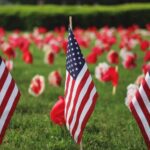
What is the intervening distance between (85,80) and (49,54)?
19.1 ft

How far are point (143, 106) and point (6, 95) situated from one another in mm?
1161

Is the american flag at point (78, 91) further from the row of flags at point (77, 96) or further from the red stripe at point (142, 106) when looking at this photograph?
the red stripe at point (142, 106)

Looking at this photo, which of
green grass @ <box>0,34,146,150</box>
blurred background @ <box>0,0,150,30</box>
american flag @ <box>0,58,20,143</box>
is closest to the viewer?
american flag @ <box>0,58,20,143</box>

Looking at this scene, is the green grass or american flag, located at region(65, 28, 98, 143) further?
the green grass

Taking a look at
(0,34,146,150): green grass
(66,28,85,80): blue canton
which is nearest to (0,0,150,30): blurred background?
(0,34,146,150): green grass

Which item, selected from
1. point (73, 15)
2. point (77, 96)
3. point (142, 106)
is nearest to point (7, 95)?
point (77, 96)

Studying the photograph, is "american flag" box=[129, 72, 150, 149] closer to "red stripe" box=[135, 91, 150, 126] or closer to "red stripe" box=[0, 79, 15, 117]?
"red stripe" box=[135, 91, 150, 126]

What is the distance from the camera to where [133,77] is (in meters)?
10.5

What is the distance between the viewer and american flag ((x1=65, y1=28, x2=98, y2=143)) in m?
5.12

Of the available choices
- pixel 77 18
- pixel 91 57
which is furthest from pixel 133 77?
pixel 77 18

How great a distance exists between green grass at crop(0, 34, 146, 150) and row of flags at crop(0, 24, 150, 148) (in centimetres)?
68

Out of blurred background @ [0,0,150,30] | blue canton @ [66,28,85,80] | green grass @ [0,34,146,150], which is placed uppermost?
blue canton @ [66,28,85,80]

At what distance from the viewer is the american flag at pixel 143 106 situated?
5078mm

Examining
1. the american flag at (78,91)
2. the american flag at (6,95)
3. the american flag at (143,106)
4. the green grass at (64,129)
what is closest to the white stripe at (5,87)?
the american flag at (6,95)
